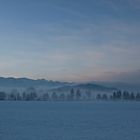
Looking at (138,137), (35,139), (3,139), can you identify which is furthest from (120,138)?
(3,139)

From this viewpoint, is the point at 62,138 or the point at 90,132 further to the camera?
the point at 90,132

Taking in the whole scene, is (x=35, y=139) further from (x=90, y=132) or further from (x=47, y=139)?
(x=90, y=132)

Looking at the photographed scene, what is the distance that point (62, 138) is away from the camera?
157 ft

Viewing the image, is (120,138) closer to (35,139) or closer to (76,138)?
(76,138)

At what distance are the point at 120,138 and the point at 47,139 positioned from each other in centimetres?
813

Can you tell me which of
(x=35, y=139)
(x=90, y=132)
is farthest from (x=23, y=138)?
(x=90, y=132)

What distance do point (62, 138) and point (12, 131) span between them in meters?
10.1

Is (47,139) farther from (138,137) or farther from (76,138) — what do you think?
(138,137)

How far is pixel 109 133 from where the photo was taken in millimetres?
52875

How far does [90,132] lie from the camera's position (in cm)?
5444

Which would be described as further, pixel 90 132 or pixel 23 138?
pixel 90 132

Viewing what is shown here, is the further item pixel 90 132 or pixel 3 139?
pixel 90 132

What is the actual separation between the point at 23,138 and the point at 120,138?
10.8m

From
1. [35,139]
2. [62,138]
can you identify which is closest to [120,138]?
[62,138]
